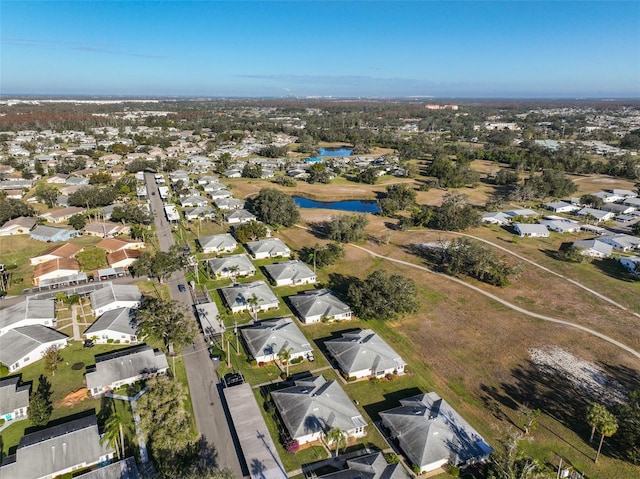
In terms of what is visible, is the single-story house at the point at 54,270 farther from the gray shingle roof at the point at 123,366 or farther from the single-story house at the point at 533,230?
the single-story house at the point at 533,230

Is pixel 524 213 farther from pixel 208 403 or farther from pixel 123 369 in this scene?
pixel 123 369

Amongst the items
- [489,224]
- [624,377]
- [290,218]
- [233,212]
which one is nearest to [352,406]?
[624,377]

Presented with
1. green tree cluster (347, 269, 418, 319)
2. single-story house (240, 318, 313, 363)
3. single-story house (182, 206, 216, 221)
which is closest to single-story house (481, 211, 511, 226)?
green tree cluster (347, 269, 418, 319)

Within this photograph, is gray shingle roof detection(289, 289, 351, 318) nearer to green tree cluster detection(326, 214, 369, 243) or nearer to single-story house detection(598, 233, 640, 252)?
green tree cluster detection(326, 214, 369, 243)

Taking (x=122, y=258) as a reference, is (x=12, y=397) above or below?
below

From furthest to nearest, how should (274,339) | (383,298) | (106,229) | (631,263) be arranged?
(106,229) → (631,263) → (383,298) → (274,339)

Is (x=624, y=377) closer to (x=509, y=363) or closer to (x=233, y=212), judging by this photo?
(x=509, y=363)

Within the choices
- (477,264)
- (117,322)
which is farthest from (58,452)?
(477,264)
